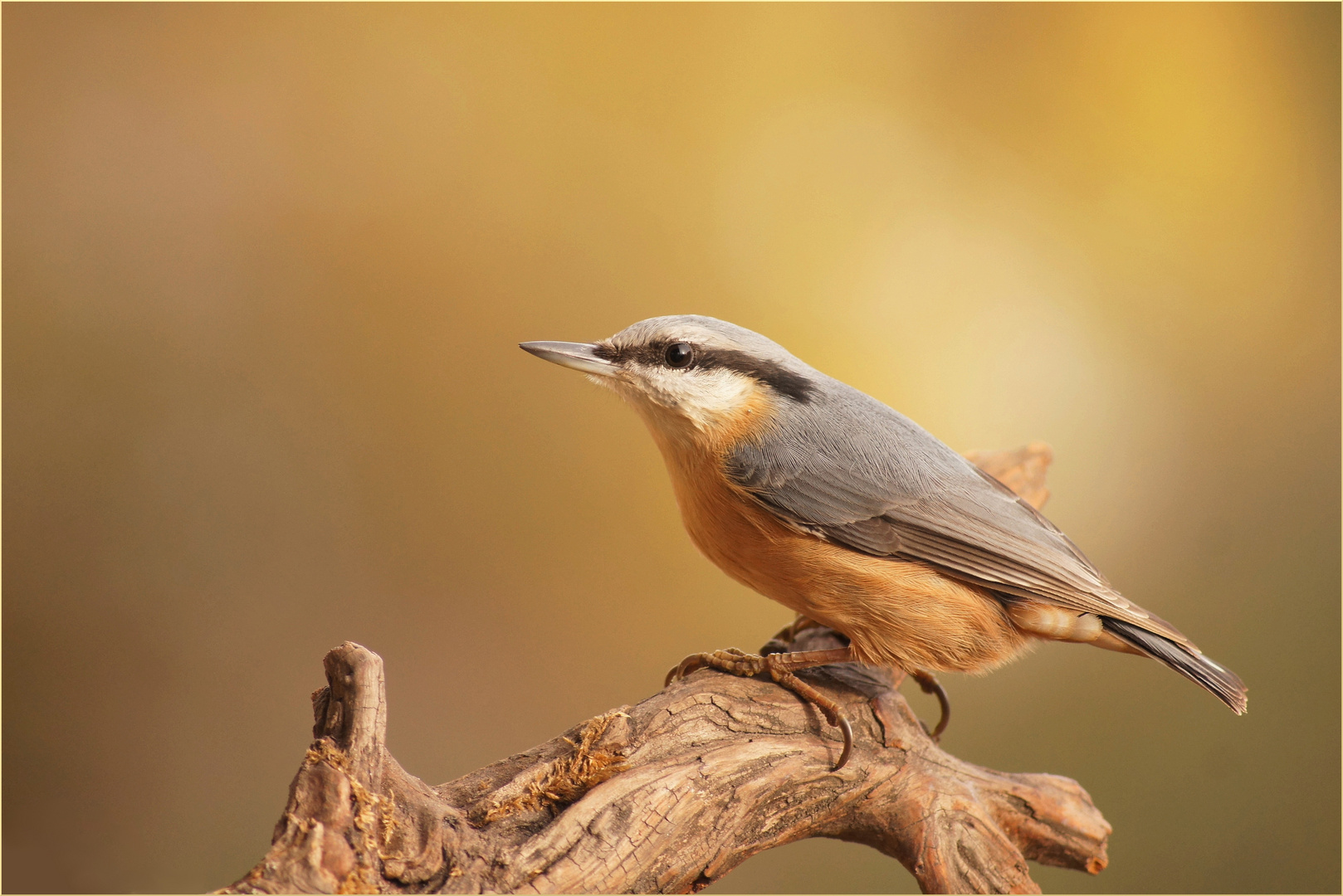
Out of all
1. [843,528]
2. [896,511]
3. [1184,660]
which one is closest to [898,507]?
[896,511]

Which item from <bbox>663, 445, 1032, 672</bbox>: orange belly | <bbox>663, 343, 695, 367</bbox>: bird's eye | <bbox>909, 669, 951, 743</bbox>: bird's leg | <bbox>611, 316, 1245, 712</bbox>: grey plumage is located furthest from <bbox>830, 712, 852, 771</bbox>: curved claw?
<bbox>663, 343, 695, 367</bbox>: bird's eye

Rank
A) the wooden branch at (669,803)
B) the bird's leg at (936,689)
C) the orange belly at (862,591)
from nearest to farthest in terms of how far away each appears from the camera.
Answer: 1. the wooden branch at (669,803)
2. the orange belly at (862,591)
3. the bird's leg at (936,689)

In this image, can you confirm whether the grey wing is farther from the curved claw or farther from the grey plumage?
the curved claw

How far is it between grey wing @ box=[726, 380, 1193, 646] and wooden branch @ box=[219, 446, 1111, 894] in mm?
410

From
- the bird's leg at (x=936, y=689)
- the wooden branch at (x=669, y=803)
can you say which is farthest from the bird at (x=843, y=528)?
the bird's leg at (x=936, y=689)

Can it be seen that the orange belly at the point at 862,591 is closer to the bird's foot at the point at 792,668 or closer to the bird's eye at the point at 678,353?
the bird's foot at the point at 792,668

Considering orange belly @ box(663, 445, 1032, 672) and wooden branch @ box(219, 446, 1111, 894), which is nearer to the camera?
wooden branch @ box(219, 446, 1111, 894)

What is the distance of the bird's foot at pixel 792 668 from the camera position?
206cm

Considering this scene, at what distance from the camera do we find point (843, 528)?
2.00 m

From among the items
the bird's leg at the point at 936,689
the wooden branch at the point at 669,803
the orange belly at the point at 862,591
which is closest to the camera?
the wooden branch at the point at 669,803

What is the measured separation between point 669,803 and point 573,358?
953mm

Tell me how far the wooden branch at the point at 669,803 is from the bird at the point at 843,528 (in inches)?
5.0

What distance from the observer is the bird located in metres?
2.02

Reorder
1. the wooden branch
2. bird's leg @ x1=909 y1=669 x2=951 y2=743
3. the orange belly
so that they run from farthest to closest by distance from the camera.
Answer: bird's leg @ x1=909 y1=669 x2=951 y2=743 < the orange belly < the wooden branch
